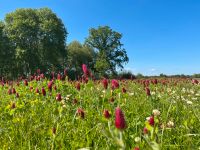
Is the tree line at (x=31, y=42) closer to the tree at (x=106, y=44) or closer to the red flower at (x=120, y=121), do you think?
the tree at (x=106, y=44)

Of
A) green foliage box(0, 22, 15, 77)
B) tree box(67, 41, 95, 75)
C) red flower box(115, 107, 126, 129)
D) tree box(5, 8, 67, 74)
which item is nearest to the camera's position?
red flower box(115, 107, 126, 129)

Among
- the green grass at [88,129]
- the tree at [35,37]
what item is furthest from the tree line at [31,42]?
the green grass at [88,129]

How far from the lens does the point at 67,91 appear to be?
34.5 ft

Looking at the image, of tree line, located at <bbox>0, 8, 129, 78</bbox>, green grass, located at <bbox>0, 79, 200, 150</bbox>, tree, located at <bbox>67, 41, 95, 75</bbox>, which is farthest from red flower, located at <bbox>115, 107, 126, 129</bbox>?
tree, located at <bbox>67, 41, 95, 75</bbox>

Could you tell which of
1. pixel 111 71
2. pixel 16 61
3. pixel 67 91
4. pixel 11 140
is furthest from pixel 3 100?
pixel 111 71

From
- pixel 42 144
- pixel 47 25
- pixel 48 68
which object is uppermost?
pixel 47 25

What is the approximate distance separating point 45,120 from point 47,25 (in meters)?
59.6

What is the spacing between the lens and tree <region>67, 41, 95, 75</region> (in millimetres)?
80375

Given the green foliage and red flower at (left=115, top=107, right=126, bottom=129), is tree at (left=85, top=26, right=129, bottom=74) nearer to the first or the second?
the green foliage

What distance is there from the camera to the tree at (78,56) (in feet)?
264

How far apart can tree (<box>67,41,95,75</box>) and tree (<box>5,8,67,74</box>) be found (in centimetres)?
1303

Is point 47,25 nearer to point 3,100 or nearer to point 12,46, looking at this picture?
point 12,46

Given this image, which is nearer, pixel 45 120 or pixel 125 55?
pixel 45 120

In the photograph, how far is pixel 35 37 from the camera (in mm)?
64312
